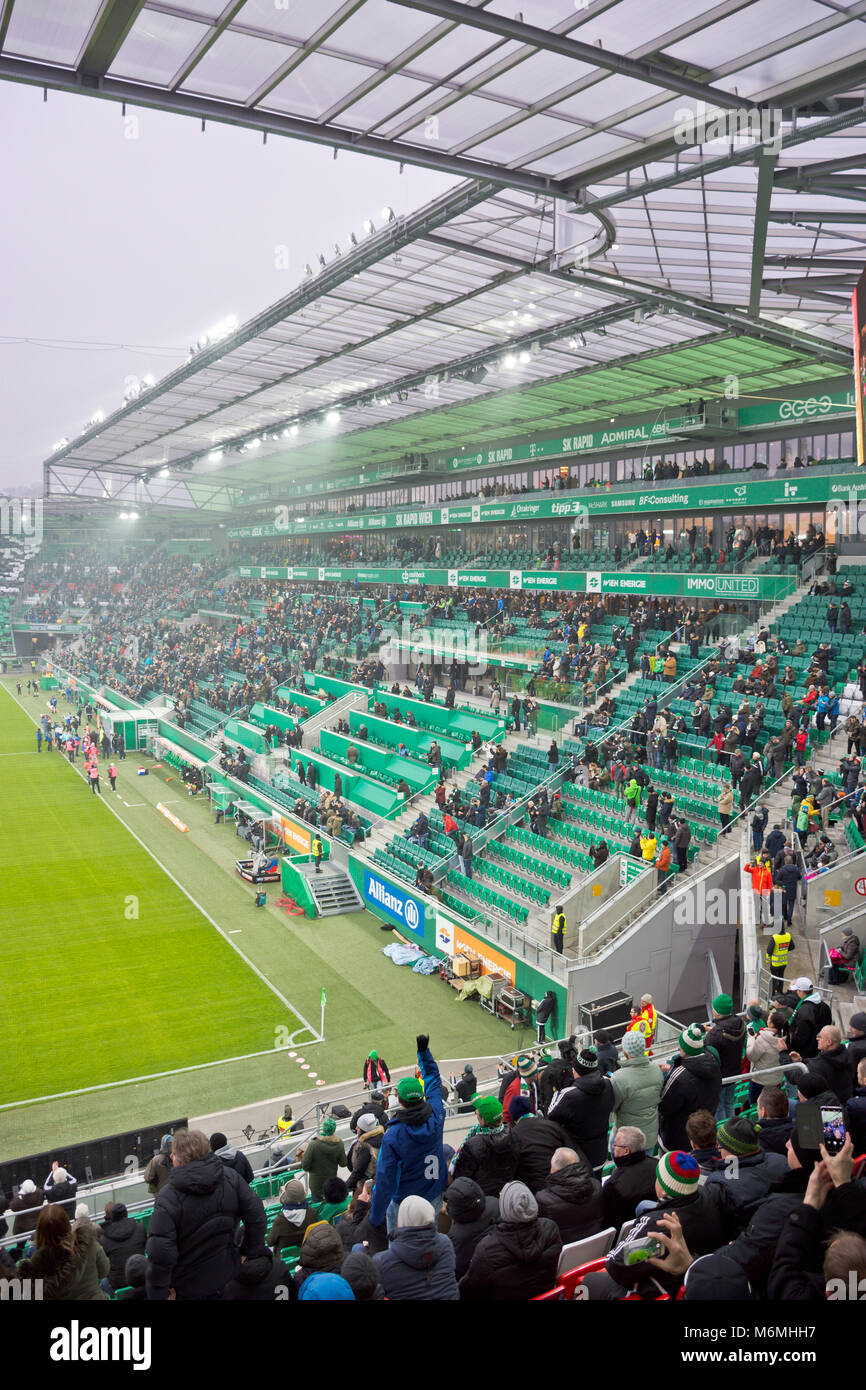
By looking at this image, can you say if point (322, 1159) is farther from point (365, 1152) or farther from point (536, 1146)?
point (536, 1146)

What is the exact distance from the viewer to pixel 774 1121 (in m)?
4.75

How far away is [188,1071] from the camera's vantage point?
1452 centimetres

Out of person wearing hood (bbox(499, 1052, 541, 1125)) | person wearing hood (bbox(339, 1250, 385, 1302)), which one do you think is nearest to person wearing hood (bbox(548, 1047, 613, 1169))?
person wearing hood (bbox(499, 1052, 541, 1125))

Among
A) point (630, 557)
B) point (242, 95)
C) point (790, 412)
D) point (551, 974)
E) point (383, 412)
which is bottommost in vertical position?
point (551, 974)

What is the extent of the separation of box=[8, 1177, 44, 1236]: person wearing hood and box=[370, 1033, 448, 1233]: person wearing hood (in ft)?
12.5

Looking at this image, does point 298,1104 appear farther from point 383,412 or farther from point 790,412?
point 383,412

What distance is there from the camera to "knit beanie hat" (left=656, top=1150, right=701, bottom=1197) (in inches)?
155

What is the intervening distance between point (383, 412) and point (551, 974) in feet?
88.1

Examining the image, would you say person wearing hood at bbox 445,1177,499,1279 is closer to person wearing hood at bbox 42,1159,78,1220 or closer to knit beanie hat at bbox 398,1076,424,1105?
knit beanie hat at bbox 398,1076,424,1105

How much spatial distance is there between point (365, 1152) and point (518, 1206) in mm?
3015

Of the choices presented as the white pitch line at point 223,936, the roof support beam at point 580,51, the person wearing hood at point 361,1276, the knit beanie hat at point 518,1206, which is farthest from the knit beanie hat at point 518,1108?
the white pitch line at point 223,936

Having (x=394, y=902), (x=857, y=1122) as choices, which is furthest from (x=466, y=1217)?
(x=394, y=902)

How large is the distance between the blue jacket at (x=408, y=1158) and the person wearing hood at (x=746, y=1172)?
1517mm

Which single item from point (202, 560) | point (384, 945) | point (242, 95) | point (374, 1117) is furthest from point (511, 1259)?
point (202, 560)
